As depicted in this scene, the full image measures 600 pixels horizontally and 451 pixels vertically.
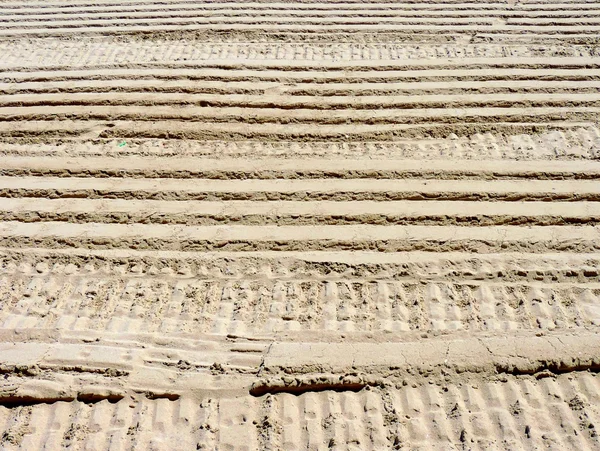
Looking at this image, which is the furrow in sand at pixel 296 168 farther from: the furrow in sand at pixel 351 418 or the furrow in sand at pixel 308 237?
the furrow in sand at pixel 351 418

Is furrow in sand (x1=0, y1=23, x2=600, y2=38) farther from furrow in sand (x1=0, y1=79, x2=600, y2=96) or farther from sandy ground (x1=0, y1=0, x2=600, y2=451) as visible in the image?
furrow in sand (x1=0, y1=79, x2=600, y2=96)

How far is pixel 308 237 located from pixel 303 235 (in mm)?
46

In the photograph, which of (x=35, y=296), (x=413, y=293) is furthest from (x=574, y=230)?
(x=35, y=296)

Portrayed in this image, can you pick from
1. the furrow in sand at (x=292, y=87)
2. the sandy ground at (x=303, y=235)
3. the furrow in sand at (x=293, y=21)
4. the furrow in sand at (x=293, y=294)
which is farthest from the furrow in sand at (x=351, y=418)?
the furrow in sand at (x=293, y=21)

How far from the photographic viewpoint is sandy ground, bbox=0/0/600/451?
10.1ft

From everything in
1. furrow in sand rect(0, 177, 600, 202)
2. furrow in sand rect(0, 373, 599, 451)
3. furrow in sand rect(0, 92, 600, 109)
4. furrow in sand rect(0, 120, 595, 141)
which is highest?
furrow in sand rect(0, 92, 600, 109)

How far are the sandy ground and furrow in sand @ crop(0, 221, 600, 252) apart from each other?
0.9 inches

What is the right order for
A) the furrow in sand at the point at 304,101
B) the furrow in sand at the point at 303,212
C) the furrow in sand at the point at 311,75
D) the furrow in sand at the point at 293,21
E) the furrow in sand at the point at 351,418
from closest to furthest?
the furrow in sand at the point at 351,418
the furrow in sand at the point at 303,212
the furrow in sand at the point at 304,101
the furrow in sand at the point at 311,75
the furrow in sand at the point at 293,21

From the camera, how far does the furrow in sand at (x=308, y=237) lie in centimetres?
415

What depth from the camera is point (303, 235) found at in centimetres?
426

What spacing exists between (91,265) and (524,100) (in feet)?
14.8

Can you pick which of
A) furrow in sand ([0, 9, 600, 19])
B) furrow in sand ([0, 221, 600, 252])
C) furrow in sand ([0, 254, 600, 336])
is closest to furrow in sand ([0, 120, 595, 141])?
furrow in sand ([0, 221, 600, 252])

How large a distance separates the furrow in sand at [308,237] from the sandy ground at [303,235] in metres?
0.02

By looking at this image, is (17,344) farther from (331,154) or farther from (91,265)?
(331,154)
